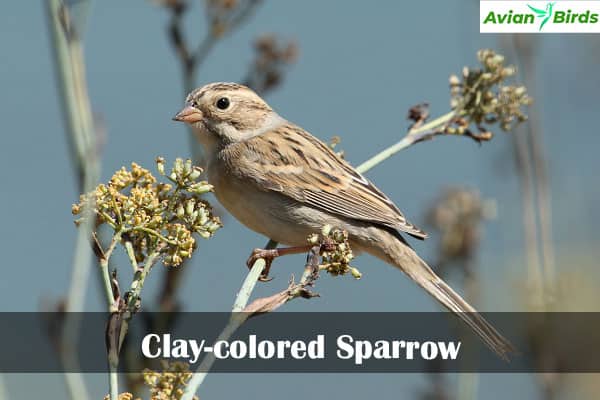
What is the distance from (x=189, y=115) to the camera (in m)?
4.39

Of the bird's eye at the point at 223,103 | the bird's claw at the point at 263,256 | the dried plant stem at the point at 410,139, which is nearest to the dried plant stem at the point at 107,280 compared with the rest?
the dried plant stem at the point at 410,139

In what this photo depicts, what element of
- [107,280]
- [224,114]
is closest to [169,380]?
→ [107,280]

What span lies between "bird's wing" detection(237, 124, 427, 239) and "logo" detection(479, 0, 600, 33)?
926 millimetres

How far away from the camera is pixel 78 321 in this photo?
1973 millimetres

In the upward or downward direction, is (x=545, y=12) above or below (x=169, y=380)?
above

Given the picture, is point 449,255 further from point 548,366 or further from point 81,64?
point 81,64

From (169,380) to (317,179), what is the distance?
258 cm

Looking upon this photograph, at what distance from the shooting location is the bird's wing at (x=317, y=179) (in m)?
4.49

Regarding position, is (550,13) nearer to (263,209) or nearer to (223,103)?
(223,103)

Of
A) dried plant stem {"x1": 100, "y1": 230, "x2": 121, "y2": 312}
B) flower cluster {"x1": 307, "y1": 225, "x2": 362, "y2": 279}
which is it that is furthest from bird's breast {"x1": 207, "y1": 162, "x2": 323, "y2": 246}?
dried plant stem {"x1": 100, "y1": 230, "x2": 121, "y2": 312}

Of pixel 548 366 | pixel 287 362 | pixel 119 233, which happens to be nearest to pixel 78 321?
pixel 119 233

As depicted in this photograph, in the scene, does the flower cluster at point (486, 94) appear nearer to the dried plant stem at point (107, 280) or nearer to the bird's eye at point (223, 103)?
the bird's eye at point (223, 103)

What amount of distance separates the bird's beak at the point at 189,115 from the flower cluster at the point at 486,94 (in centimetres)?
130

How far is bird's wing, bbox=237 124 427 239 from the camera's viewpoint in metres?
4.49
